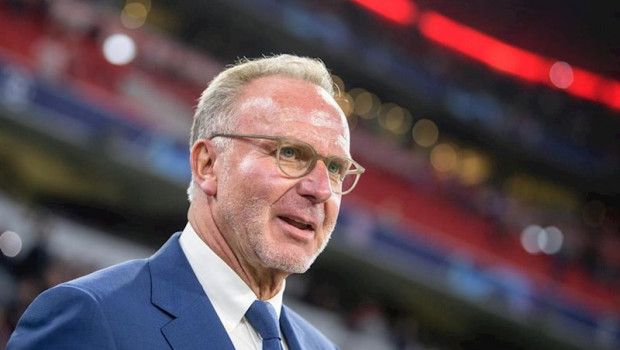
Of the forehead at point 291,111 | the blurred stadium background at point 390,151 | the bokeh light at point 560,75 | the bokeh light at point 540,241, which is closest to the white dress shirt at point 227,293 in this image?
the forehead at point 291,111

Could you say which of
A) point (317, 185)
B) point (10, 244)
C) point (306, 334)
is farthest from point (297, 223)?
point (10, 244)

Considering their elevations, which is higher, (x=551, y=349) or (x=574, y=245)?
(x=574, y=245)

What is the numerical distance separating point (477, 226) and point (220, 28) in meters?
4.17

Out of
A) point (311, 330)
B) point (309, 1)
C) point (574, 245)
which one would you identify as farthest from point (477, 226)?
point (311, 330)

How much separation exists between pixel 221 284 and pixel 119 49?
7661 millimetres

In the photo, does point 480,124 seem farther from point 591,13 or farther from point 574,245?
point 591,13

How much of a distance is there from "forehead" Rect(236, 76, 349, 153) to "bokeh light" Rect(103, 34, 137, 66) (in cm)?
733

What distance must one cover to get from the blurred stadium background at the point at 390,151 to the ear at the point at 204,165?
11.6 ft

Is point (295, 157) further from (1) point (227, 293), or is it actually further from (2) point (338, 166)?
(1) point (227, 293)

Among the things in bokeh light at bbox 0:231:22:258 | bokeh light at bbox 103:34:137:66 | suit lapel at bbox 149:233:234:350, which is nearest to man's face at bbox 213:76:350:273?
suit lapel at bbox 149:233:234:350

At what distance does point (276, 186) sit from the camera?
58.7 inches

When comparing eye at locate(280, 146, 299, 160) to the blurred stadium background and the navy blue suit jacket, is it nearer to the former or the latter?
the navy blue suit jacket

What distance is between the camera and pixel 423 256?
949 centimetres

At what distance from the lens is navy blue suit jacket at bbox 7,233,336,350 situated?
1.26 m
